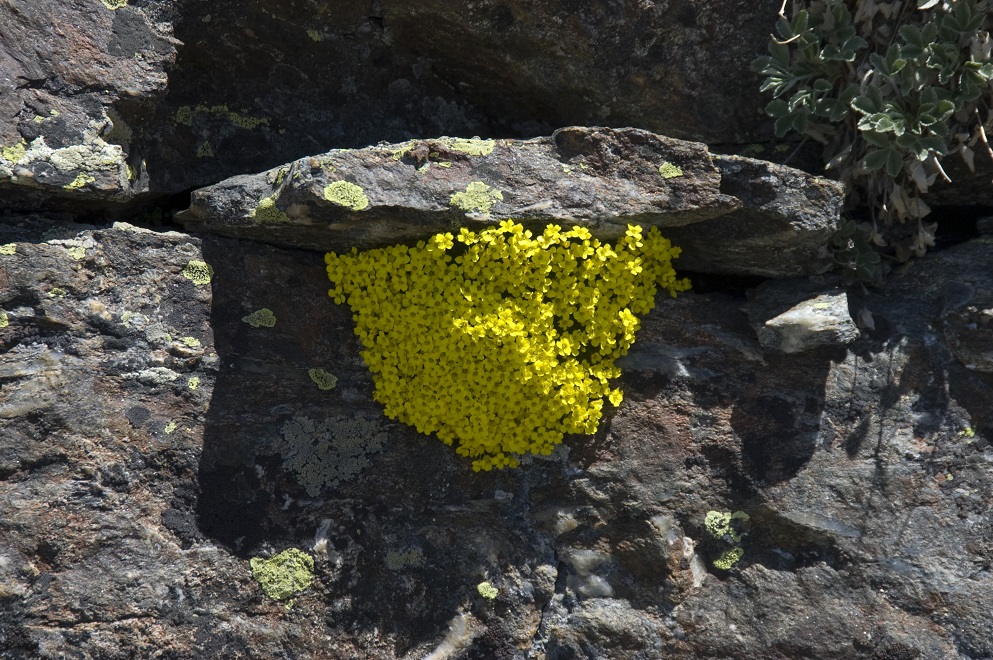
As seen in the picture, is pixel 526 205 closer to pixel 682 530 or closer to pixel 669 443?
pixel 669 443

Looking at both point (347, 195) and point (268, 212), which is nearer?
point (347, 195)

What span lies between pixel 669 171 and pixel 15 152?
3710 millimetres

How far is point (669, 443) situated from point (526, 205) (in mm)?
1740

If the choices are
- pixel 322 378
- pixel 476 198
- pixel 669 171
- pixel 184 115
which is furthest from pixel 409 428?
pixel 184 115

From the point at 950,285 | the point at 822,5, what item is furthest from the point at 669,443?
the point at 822,5

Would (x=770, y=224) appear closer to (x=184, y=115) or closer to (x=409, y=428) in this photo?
(x=409, y=428)

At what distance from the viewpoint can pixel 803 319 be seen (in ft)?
16.3

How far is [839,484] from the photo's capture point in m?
4.93

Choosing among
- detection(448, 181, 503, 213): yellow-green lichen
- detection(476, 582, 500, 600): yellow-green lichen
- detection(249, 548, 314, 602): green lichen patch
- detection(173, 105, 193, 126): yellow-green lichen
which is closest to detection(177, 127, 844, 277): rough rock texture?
detection(448, 181, 503, 213): yellow-green lichen

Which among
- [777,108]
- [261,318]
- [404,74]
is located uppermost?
[777,108]

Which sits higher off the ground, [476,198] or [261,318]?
[476,198]

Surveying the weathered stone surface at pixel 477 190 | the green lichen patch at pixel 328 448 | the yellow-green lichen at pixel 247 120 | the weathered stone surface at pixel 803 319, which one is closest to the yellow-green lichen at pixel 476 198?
the weathered stone surface at pixel 477 190

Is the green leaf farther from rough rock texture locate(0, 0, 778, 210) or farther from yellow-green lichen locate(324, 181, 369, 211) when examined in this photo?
yellow-green lichen locate(324, 181, 369, 211)

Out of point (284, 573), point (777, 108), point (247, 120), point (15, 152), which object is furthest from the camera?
point (247, 120)
